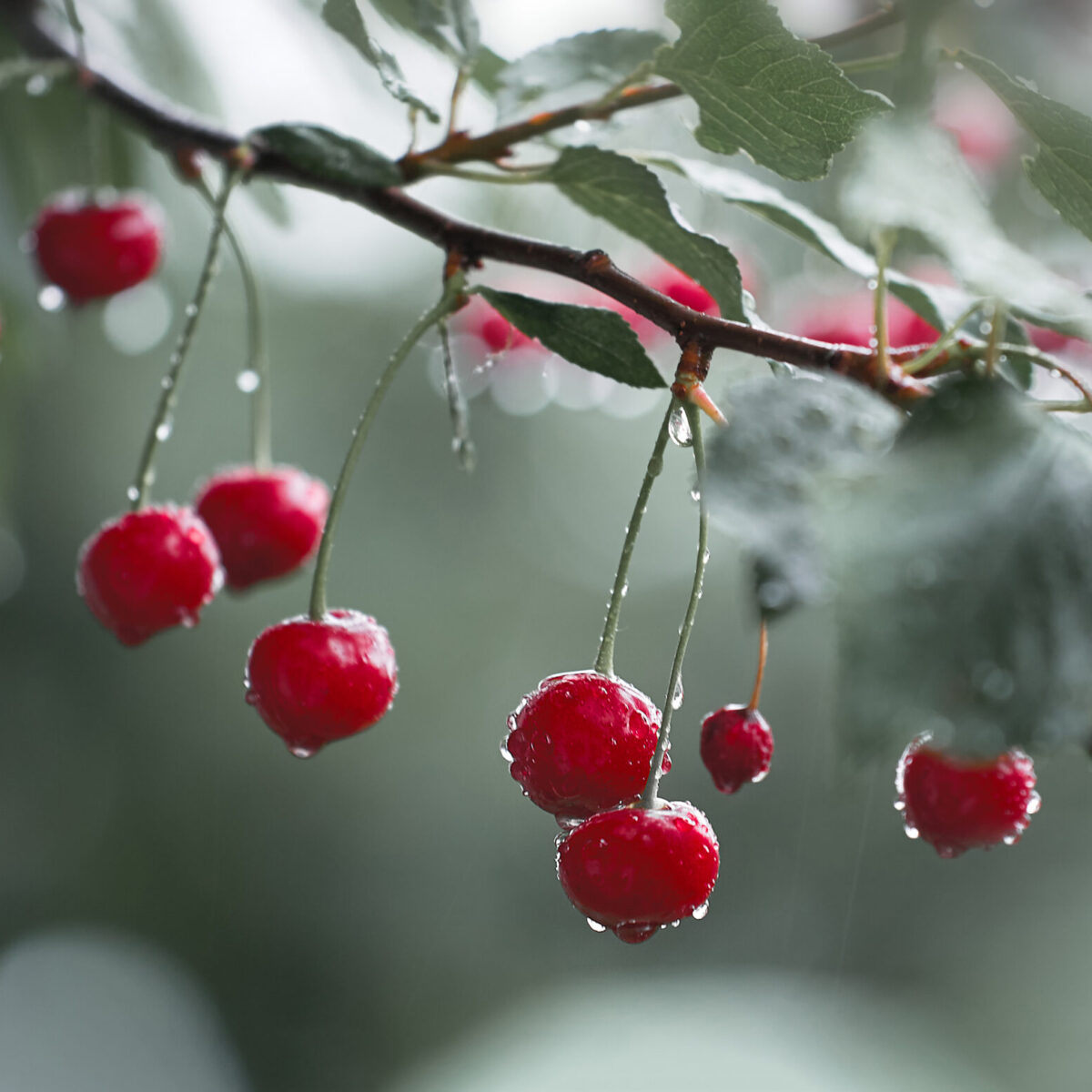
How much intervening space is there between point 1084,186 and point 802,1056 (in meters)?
3.10

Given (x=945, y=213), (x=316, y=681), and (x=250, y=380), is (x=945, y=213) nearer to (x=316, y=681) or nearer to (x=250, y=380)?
(x=316, y=681)

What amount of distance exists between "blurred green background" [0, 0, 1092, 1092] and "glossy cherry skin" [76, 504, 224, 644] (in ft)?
13.2

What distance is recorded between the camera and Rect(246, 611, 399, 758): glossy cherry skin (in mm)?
848

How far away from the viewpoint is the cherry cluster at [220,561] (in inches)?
33.7

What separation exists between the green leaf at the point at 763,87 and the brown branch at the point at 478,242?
0.15 metres

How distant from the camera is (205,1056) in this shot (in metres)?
9.33

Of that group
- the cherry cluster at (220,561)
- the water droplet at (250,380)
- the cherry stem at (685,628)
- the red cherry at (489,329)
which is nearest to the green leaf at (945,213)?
the cherry stem at (685,628)

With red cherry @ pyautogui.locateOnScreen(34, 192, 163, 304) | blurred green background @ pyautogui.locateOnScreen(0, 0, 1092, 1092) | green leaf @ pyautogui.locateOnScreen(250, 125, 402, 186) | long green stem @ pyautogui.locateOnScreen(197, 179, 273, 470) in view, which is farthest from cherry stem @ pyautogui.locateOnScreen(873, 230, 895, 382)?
blurred green background @ pyautogui.locateOnScreen(0, 0, 1092, 1092)

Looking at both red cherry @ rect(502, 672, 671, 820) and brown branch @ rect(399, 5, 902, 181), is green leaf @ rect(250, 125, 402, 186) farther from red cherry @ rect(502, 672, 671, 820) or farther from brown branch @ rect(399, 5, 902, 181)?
red cherry @ rect(502, 672, 671, 820)

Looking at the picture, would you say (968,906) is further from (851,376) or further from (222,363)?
(851,376)

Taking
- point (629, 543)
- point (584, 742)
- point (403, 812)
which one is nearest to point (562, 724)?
point (584, 742)

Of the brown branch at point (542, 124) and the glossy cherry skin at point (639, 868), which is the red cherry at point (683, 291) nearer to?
the brown branch at point (542, 124)

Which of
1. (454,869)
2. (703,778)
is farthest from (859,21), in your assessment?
(454,869)

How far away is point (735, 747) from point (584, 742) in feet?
0.37
